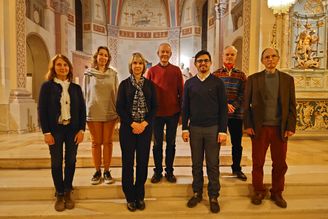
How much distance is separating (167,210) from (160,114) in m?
1.08

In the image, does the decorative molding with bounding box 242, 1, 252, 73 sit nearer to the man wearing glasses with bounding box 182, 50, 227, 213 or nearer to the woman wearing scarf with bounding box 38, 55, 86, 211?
the man wearing glasses with bounding box 182, 50, 227, 213

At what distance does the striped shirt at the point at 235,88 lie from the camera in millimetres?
2930

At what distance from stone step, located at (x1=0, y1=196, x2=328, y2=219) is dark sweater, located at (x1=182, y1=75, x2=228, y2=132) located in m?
0.96

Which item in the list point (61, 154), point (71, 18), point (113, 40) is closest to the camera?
point (61, 154)

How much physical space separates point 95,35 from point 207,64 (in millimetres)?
12029

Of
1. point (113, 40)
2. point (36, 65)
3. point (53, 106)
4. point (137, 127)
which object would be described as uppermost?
point (113, 40)

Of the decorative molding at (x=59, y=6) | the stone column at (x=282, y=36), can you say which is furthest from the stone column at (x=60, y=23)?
the stone column at (x=282, y=36)

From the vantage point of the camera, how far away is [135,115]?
2480 mm

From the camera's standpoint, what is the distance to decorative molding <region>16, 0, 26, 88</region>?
6219 millimetres

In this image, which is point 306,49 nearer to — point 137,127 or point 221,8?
point 221,8

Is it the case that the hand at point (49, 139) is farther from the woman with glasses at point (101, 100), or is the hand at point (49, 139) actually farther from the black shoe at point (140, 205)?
the black shoe at point (140, 205)

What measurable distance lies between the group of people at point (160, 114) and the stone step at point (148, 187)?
0.82 feet

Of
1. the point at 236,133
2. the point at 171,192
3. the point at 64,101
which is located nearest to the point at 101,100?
the point at 64,101

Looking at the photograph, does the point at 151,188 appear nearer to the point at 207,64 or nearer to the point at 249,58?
the point at 207,64
